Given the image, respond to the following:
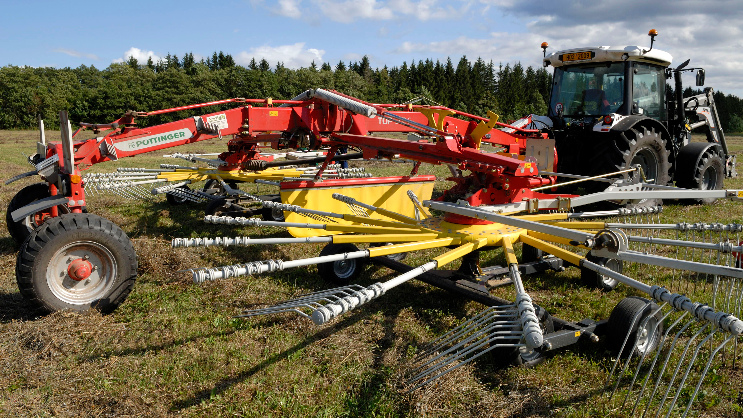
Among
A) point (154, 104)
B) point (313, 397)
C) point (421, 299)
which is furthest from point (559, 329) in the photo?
point (154, 104)

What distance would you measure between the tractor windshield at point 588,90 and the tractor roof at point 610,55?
0.21 metres

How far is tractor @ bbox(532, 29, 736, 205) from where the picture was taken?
7.44 meters

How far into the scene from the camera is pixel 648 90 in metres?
8.05

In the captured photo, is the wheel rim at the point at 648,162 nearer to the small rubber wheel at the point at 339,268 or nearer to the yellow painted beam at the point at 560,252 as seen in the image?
the yellow painted beam at the point at 560,252

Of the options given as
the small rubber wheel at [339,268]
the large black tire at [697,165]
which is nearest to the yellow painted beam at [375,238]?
the small rubber wheel at [339,268]

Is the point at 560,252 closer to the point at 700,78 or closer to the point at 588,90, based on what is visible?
the point at 588,90

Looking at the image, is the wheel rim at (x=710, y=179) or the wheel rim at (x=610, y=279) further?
the wheel rim at (x=710, y=179)

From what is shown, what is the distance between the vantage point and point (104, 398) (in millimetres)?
2826

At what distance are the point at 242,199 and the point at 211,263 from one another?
8.72ft

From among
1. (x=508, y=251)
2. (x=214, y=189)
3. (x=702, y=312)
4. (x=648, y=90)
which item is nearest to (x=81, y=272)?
(x=508, y=251)

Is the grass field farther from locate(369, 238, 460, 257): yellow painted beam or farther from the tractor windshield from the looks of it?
the tractor windshield

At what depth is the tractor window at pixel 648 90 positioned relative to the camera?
25.6 ft

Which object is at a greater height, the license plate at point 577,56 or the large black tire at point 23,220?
the license plate at point 577,56

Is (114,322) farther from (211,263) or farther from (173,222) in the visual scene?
(173,222)
